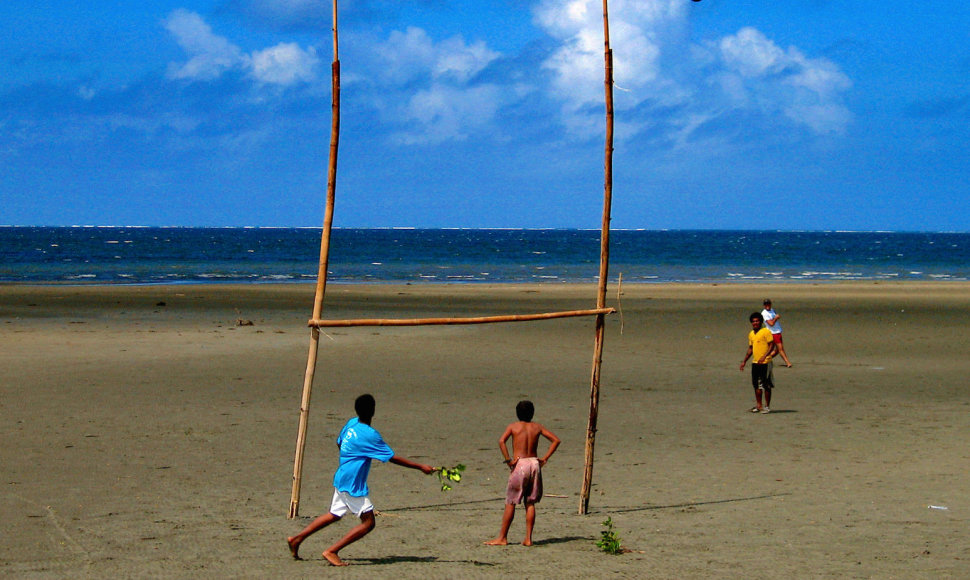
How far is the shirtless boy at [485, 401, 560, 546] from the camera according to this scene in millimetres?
7926

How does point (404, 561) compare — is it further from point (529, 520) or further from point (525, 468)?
point (525, 468)

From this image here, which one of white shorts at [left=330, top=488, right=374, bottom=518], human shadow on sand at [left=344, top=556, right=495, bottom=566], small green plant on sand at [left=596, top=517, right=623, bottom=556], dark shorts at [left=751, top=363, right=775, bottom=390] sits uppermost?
dark shorts at [left=751, top=363, right=775, bottom=390]

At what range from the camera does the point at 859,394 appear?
1591 cm

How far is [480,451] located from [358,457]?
4.64 metres

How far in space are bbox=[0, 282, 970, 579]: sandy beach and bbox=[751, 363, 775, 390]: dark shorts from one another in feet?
1.66

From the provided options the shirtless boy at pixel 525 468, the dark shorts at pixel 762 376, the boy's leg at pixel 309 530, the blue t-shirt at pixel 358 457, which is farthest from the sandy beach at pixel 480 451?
the blue t-shirt at pixel 358 457

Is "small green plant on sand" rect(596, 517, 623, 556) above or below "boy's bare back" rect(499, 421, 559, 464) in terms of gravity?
below

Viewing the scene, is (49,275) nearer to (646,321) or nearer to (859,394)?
(646,321)

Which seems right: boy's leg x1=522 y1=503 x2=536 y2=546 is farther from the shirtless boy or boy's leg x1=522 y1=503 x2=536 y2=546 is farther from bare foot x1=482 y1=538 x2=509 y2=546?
bare foot x1=482 y1=538 x2=509 y2=546

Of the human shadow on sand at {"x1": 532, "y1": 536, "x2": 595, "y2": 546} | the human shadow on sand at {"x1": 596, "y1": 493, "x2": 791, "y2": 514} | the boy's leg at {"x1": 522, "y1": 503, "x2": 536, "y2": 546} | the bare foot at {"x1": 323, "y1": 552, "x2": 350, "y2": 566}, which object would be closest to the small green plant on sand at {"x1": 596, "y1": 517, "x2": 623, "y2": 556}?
the human shadow on sand at {"x1": 532, "y1": 536, "x2": 595, "y2": 546}

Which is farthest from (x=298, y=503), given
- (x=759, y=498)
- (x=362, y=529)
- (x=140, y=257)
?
(x=140, y=257)

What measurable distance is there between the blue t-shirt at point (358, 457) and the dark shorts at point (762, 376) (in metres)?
8.19

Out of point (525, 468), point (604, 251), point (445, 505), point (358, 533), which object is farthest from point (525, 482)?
point (604, 251)

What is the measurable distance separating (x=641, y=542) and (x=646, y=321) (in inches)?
784
